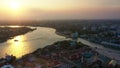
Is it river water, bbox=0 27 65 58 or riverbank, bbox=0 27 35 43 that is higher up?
river water, bbox=0 27 65 58

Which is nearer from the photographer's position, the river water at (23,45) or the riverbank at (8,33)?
the river water at (23,45)

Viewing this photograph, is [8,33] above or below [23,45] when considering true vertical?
below

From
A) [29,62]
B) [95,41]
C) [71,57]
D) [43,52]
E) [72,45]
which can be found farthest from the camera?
[95,41]

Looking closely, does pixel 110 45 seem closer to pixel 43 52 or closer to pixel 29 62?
pixel 43 52

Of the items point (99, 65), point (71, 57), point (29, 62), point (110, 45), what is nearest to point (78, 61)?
point (71, 57)

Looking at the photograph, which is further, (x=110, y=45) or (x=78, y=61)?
(x=110, y=45)

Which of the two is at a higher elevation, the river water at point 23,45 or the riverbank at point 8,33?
the river water at point 23,45

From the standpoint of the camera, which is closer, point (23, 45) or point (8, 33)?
point (23, 45)

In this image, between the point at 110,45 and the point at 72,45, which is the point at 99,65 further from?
the point at 110,45

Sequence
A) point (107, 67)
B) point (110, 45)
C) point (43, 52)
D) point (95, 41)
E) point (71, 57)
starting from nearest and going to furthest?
point (107, 67)
point (71, 57)
point (43, 52)
point (110, 45)
point (95, 41)

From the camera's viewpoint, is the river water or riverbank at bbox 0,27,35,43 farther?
riverbank at bbox 0,27,35,43
